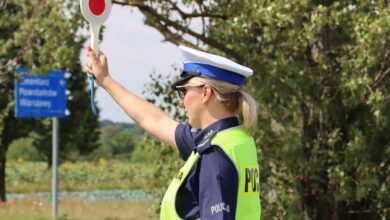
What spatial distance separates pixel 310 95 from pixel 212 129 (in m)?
7.11

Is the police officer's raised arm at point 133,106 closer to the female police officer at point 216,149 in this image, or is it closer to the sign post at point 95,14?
the sign post at point 95,14

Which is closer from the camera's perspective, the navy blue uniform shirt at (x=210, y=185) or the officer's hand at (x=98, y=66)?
the navy blue uniform shirt at (x=210, y=185)

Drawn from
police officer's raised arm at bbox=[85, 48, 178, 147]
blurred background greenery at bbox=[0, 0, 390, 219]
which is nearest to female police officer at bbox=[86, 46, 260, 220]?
police officer's raised arm at bbox=[85, 48, 178, 147]

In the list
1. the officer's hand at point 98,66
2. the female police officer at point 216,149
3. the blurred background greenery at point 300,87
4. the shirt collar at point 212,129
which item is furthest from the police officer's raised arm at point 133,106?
the blurred background greenery at point 300,87

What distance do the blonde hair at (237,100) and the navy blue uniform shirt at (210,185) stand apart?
5 cm

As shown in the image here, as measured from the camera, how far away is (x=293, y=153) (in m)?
10.3

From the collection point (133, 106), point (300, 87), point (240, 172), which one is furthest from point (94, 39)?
point (300, 87)

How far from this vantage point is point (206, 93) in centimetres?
347

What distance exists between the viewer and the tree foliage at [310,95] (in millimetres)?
9609

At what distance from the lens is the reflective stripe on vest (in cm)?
338

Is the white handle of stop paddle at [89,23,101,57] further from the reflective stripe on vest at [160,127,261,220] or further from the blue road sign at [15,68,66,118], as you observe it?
the blue road sign at [15,68,66,118]

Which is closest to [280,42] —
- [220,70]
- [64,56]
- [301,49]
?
[301,49]

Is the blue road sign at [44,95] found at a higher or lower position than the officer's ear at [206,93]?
higher

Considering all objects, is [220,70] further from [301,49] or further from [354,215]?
[354,215]
